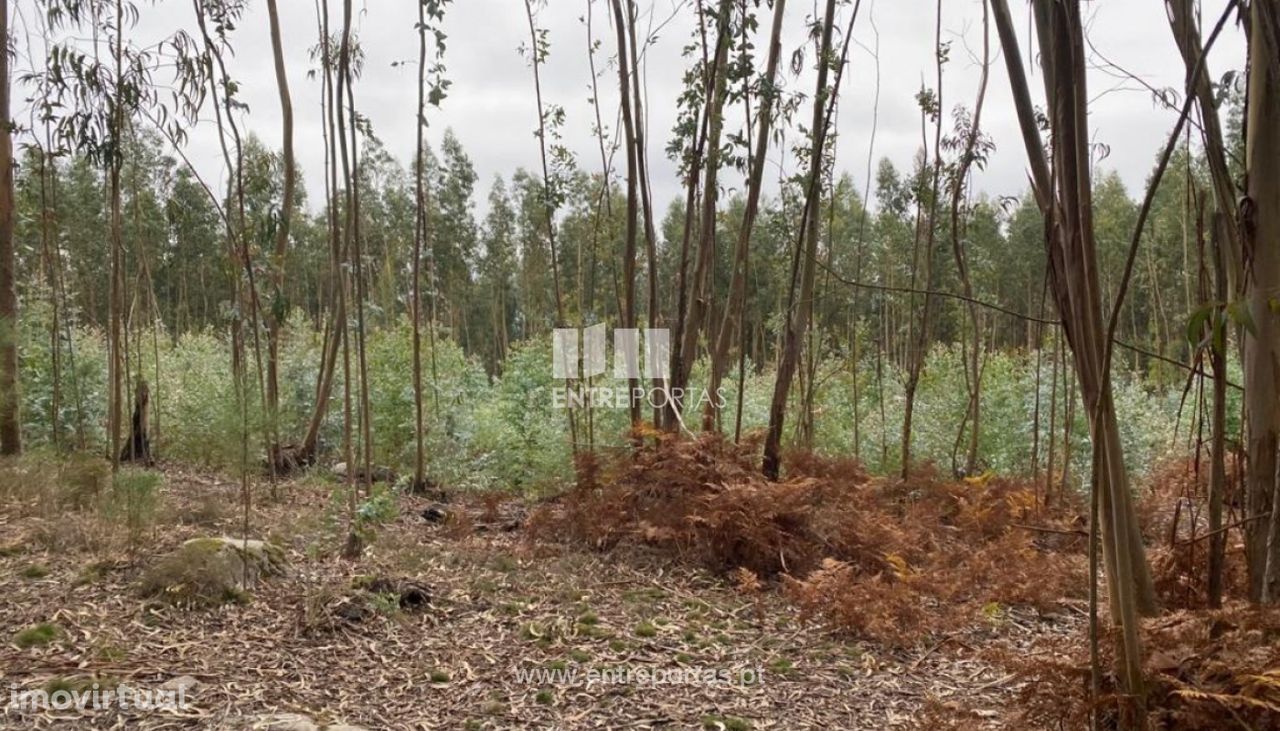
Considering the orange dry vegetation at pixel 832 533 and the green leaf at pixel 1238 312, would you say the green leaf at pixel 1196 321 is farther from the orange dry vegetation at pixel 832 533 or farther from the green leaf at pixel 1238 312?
the orange dry vegetation at pixel 832 533

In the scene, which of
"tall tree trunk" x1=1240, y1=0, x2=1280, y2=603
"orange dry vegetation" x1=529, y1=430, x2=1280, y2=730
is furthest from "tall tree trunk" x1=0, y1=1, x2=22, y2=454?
"tall tree trunk" x1=1240, y1=0, x2=1280, y2=603

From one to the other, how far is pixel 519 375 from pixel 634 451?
455 centimetres

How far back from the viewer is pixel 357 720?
253 centimetres

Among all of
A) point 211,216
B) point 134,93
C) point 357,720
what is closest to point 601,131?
point 134,93

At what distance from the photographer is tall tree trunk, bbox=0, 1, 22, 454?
5285 mm

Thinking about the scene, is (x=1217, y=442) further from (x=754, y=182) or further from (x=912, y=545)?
(x=754, y=182)

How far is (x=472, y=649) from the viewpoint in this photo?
125 inches

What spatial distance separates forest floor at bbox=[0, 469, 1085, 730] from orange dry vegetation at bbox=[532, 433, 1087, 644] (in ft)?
0.44

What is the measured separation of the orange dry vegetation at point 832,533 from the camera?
3.71m

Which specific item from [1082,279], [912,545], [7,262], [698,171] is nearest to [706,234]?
[698,171]

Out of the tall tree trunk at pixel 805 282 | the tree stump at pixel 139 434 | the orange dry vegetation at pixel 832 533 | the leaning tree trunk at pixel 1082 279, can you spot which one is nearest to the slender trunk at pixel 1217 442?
the leaning tree trunk at pixel 1082 279

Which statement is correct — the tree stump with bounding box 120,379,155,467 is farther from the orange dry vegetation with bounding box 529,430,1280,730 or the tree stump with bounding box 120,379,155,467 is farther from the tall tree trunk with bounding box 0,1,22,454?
the orange dry vegetation with bounding box 529,430,1280,730

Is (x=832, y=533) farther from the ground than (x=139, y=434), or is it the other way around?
(x=139, y=434)

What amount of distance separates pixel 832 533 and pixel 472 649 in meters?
2.33
